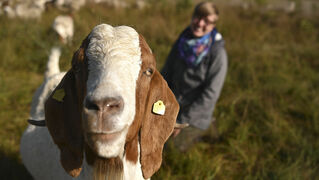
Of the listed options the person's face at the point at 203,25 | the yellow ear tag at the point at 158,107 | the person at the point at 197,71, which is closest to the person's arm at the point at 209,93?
the person at the point at 197,71

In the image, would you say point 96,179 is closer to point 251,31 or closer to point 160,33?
point 160,33

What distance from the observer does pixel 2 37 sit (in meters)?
5.75

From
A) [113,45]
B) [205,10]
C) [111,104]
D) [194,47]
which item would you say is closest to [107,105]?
[111,104]

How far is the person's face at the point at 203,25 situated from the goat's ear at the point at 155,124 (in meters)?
1.65

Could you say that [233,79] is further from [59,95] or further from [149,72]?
[59,95]

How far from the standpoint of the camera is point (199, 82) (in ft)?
11.3

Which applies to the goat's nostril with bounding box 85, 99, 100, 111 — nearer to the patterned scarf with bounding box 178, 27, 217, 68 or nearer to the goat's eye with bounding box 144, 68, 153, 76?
the goat's eye with bounding box 144, 68, 153, 76

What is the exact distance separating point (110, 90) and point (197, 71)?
2.20m

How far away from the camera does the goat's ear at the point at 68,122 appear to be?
1.67 metres

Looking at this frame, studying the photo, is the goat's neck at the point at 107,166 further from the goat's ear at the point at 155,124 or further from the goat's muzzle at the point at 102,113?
the goat's muzzle at the point at 102,113

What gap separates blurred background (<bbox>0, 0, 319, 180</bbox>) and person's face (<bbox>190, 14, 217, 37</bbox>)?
0.85 m

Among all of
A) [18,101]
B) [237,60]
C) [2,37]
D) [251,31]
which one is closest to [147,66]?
[18,101]

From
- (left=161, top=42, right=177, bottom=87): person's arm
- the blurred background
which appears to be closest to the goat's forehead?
the blurred background

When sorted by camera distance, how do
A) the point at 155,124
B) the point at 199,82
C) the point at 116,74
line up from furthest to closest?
the point at 199,82
the point at 155,124
the point at 116,74
